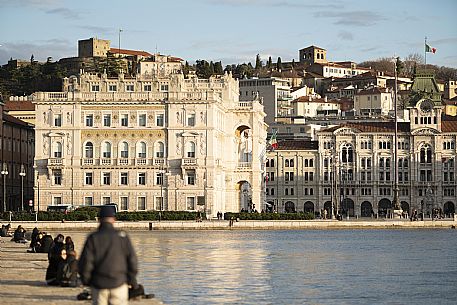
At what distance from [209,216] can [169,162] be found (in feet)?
20.2

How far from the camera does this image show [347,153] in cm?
15700

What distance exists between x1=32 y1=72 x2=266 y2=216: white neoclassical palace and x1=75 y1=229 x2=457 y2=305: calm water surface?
3595cm

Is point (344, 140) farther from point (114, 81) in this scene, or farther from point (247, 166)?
point (114, 81)

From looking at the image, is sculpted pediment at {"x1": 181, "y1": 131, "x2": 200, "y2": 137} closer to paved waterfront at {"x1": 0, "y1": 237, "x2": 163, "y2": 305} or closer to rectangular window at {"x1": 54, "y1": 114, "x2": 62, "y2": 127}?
rectangular window at {"x1": 54, "y1": 114, "x2": 62, "y2": 127}

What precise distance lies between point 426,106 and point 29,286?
13051cm

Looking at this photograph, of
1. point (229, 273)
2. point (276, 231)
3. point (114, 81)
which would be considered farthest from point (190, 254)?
point (114, 81)

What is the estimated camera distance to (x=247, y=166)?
12250 centimetres

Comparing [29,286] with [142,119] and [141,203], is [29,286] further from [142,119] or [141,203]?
[142,119]

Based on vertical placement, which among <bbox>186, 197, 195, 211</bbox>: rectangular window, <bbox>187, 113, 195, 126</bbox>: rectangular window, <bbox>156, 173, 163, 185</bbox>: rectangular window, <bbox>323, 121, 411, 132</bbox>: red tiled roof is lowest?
<bbox>186, 197, 195, 211</bbox>: rectangular window

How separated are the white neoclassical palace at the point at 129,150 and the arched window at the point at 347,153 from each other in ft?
163

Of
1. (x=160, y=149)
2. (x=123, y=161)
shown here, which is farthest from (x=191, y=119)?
(x=123, y=161)

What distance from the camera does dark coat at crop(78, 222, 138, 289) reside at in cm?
1748

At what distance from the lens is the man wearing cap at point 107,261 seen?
17.5m

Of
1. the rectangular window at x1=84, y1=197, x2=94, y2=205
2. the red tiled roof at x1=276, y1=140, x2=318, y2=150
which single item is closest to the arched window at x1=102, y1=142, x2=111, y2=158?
the rectangular window at x1=84, y1=197, x2=94, y2=205
